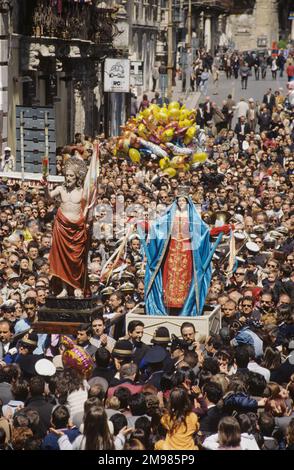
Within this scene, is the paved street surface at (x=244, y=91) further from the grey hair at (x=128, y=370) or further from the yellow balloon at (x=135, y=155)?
the grey hair at (x=128, y=370)

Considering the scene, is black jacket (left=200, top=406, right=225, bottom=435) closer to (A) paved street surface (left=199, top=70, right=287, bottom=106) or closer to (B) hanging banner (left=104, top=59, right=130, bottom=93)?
(B) hanging banner (left=104, top=59, right=130, bottom=93)

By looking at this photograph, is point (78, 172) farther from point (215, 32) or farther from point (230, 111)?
point (215, 32)

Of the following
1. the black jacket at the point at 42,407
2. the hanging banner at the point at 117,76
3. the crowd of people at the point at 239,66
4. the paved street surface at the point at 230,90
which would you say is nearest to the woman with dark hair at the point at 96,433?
the black jacket at the point at 42,407

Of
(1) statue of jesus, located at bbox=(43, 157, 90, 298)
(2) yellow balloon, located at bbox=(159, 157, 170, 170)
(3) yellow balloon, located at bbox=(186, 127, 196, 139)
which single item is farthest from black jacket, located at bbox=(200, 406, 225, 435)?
(3) yellow balloon, located at bbox=(186, 127, 196, 139)

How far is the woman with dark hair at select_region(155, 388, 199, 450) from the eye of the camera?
1155cm

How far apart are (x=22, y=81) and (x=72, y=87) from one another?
5751 millimetres

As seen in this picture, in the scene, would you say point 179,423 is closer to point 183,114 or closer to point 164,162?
point 164,162

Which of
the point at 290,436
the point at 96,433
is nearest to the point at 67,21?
the point at 290,436

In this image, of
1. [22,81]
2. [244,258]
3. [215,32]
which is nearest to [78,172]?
[244,258]

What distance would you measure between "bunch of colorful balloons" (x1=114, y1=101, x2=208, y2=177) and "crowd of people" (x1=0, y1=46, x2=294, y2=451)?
1.87 metres

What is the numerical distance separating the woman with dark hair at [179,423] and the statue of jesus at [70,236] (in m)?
5.10

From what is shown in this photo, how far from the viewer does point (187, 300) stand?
695 inches
